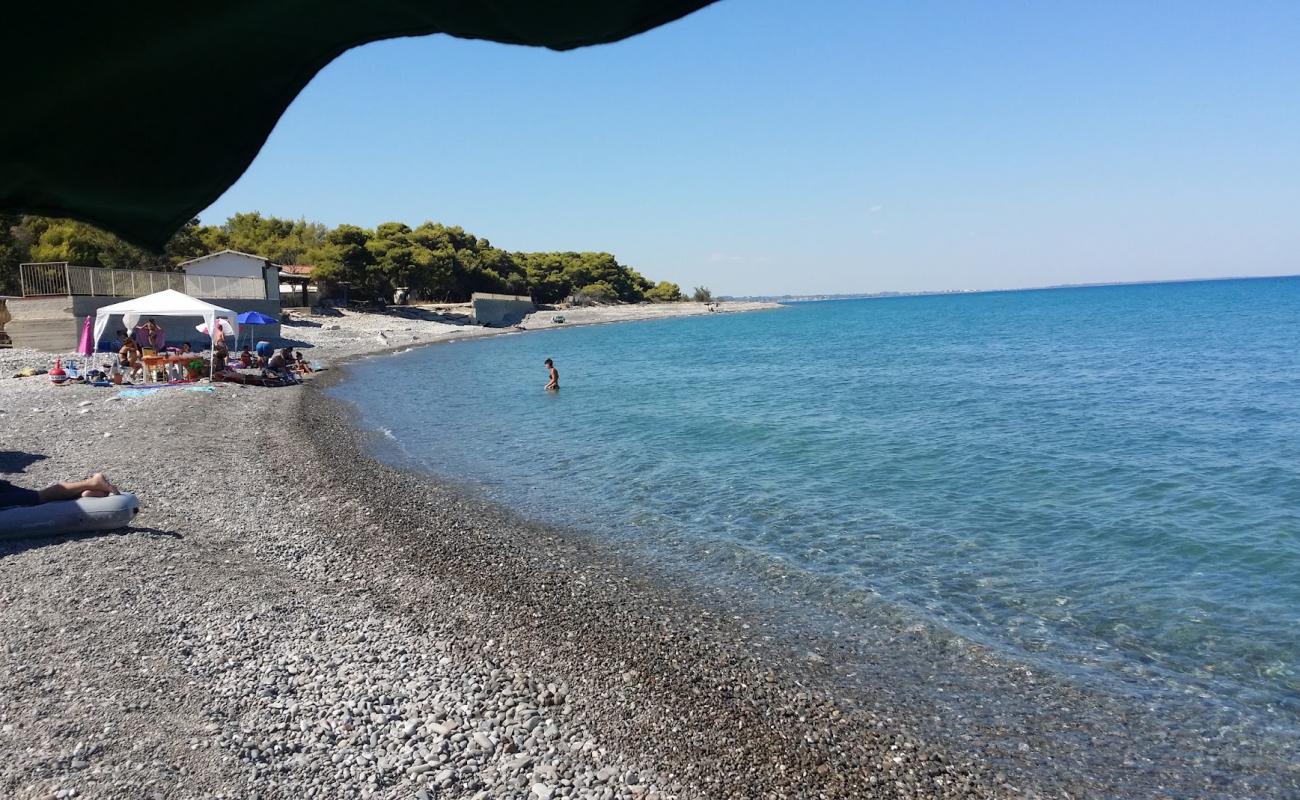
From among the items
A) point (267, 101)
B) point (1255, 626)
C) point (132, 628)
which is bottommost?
point (1255, 626)

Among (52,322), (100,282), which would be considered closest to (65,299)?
(52,322)

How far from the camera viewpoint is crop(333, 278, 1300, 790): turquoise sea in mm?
9203

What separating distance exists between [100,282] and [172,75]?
3575 cm

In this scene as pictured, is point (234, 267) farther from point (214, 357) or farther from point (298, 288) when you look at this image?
point (214, 357)

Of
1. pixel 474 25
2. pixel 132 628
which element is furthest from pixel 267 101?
pixel 132 628

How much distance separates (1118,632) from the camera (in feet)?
29.7

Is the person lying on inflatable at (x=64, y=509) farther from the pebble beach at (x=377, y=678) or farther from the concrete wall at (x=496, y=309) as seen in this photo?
the concrete wall at (x=496, y=309)

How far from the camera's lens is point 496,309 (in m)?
76.3

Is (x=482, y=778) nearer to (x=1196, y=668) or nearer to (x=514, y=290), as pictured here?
(x=1196, y=668)

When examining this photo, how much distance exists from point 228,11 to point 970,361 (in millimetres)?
47430

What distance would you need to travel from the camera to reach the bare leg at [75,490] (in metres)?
9.79

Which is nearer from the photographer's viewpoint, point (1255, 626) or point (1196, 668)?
point (1196, 668)

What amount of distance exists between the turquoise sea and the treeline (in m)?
17.7

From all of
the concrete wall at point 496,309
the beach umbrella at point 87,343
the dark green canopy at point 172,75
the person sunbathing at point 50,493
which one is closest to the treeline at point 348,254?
the concrete wall at point 496,309
